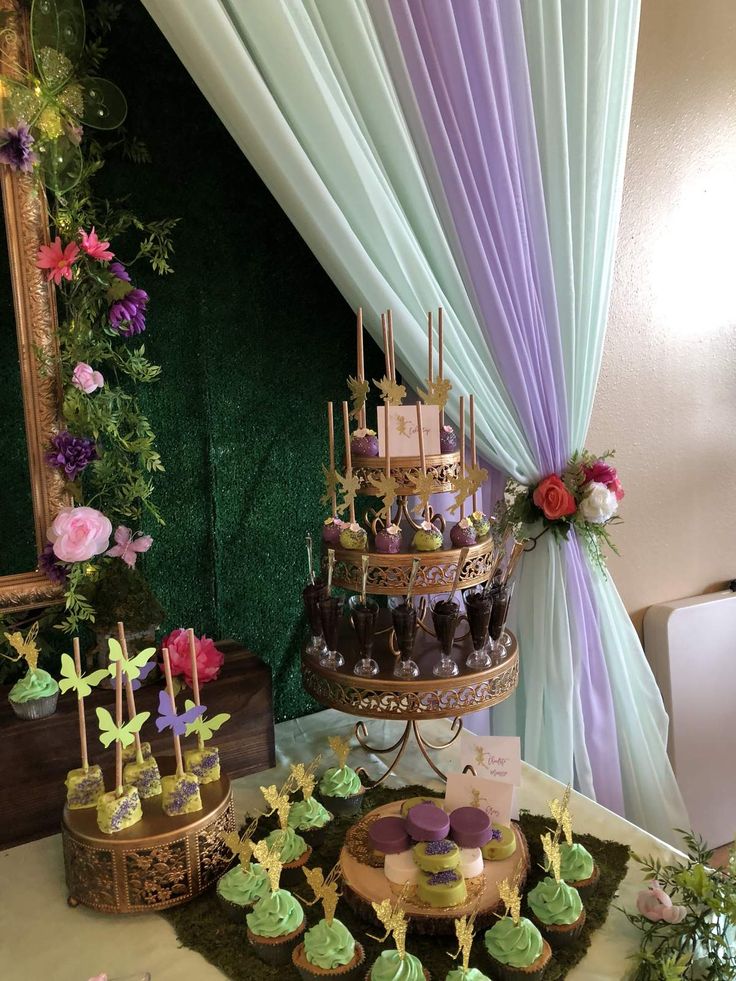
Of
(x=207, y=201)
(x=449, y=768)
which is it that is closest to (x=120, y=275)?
(x=207, y=201)

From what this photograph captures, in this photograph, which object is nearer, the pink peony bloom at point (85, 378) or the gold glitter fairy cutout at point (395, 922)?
the gold glitter fairy cutout at point (395, 922)

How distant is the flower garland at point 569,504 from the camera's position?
1.55 metres

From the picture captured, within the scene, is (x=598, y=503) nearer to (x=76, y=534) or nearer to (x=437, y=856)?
(x=437, y=856)

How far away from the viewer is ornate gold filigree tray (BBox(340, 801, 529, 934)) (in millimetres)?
940

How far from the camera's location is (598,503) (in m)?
1.54

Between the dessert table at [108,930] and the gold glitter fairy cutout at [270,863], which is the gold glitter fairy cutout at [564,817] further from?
the gold glitter fairy cutout at [270,863]

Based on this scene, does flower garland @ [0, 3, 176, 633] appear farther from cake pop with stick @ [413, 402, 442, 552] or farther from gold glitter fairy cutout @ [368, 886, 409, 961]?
gold glitter fairy cutout @ [368, 886, 409, 961]

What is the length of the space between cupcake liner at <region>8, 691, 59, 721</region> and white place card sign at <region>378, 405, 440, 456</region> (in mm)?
624

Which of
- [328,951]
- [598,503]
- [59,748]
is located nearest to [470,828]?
[328,951]

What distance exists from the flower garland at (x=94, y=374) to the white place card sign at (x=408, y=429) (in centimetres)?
42

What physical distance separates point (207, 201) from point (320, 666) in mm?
836

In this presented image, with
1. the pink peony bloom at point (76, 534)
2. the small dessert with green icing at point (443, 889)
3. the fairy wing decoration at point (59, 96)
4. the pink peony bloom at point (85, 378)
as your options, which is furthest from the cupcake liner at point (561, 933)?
the fairy wing decoration at point (59, 96)

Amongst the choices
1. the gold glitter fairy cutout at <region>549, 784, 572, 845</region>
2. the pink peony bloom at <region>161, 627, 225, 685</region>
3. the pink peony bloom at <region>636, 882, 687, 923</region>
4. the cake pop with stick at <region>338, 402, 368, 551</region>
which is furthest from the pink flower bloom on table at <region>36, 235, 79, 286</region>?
the pink peony bloom at <region>636, 882, 687, 923</region>

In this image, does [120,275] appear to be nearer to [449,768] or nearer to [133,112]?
[133,112]
